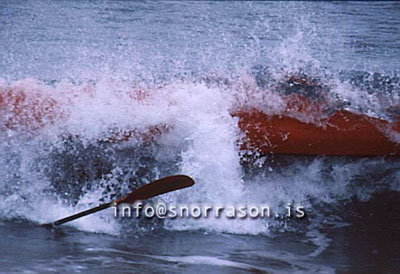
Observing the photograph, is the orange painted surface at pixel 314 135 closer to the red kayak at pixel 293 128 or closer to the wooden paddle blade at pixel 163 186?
the red kayak at pixel 293 128

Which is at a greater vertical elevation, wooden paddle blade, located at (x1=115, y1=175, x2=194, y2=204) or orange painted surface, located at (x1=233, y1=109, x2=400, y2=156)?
orange painted surface, located at (x1=233, y1=109, x2=400, y2=156)

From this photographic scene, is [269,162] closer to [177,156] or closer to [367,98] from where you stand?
[177,156]

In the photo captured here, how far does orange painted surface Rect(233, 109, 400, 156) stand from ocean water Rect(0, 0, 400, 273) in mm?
25

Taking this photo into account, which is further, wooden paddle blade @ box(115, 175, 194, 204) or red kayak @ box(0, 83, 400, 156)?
red kayak @ box(0, 83, 400, 156)

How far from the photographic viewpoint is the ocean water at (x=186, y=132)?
0.90 m

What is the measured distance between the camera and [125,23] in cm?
152

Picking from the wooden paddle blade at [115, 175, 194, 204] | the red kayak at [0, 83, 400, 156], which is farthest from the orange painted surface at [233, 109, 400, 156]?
the wooden paddle blade at [115, 175, 194, 204]

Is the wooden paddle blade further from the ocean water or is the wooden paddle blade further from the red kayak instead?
the red kayak

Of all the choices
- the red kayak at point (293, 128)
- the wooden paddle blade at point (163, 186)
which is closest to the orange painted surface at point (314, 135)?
the red kayak at point (293, 128)

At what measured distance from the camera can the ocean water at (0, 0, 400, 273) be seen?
0.90 m

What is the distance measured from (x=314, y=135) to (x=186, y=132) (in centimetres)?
28

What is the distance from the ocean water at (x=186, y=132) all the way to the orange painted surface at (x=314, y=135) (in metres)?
0.02

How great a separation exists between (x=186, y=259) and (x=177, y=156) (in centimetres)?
34

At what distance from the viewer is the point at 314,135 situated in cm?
118
